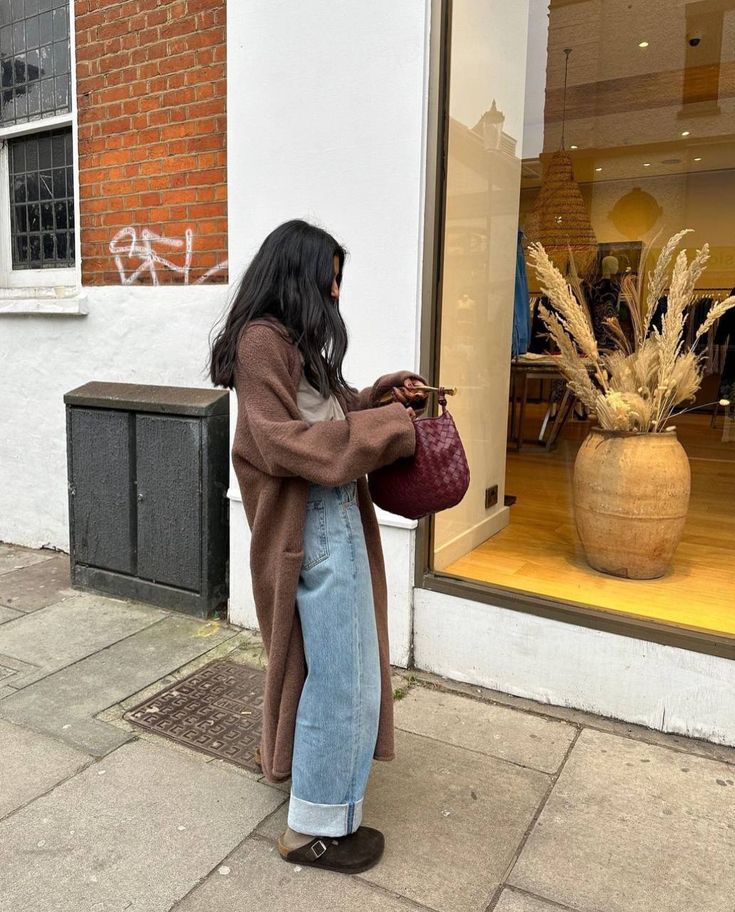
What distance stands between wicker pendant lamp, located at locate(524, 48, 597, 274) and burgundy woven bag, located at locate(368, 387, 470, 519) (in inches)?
168

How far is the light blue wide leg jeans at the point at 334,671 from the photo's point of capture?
2193 millimetres

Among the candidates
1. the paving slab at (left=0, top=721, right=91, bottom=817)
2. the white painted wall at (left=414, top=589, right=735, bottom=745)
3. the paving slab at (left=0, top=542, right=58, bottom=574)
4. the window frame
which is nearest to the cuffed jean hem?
the paving slab at (left=0, top=721, right=91, bottom=817)

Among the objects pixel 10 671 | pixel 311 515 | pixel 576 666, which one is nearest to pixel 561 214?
pixel 576 666

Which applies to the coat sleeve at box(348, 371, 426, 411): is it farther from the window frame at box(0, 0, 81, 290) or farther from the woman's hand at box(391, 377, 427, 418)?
the window frame at box(0, 0, 81, 290)

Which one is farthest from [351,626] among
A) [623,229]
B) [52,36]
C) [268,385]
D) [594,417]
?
[623,229]

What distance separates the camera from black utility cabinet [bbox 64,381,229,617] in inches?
164

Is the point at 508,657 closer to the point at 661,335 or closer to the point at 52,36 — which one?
the point at 661,335

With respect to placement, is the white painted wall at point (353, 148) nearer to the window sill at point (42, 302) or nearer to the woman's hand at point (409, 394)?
the woman's hand at point (409, 394)

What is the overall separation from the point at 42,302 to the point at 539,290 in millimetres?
3284

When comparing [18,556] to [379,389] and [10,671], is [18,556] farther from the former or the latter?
[379,389]

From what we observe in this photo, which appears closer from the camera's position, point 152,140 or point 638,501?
point 638,501

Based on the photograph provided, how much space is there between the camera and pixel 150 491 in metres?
4.34

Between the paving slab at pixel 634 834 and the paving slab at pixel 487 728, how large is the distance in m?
0.10

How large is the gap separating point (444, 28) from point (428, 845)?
326cm
